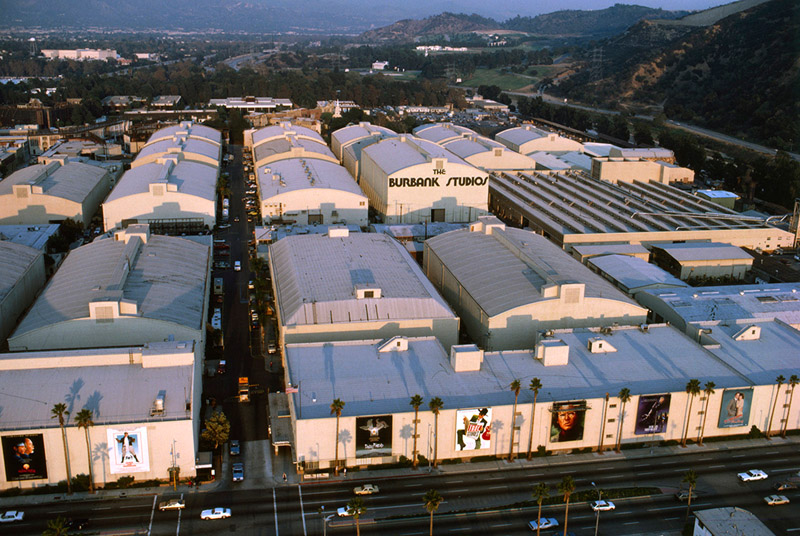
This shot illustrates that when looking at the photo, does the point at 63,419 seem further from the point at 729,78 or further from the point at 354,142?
the point at 729,78

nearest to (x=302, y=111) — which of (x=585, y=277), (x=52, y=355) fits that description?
(x=585, y=277)

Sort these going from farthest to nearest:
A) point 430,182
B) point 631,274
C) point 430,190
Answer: point 430,190, point 430,182, point 631,274

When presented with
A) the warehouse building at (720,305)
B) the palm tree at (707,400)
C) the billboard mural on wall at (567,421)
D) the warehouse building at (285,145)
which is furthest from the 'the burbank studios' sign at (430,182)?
the billboard mural on wall at (567,421)

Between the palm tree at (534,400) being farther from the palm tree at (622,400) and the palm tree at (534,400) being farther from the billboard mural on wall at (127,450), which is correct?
the billboard mural on wall at (127,450)

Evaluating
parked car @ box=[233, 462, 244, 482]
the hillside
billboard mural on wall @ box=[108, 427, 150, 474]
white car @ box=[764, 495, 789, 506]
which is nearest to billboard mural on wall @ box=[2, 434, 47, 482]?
billboard mural on wall @ box=[108, 427, 150, 474]

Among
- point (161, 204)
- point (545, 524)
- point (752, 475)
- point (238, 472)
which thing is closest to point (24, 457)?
point (238, 472)

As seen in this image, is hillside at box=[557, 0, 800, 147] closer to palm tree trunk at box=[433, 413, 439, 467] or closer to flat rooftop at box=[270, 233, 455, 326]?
flat rooftop at box=[270, 233, 455, 326]
